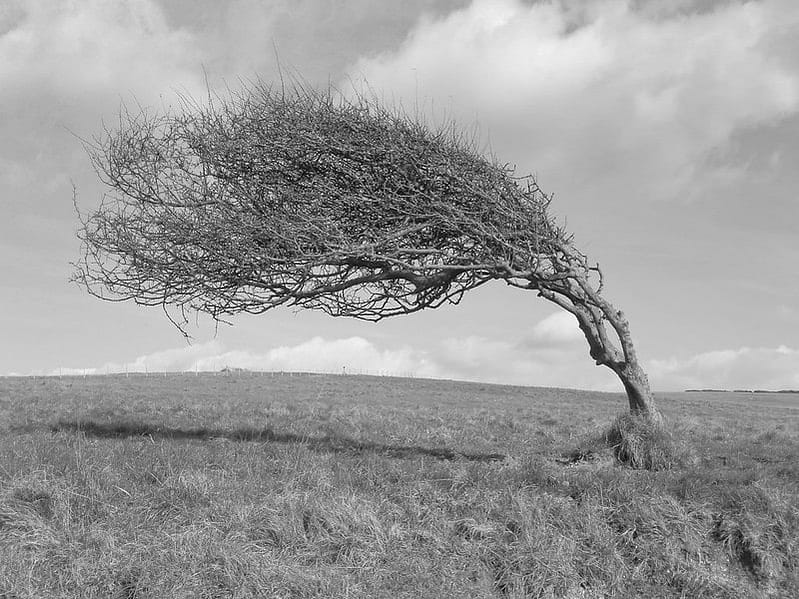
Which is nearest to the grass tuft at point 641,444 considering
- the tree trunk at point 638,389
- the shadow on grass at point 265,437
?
the tree trunk at point 638,389

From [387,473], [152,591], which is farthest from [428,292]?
[152,591]

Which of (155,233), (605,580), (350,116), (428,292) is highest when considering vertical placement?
(350,116)

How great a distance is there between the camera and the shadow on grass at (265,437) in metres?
13.4

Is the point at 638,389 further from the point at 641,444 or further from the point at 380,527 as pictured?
the point at 380,527

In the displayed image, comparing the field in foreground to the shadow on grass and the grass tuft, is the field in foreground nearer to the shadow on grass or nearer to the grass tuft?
the grass tuft

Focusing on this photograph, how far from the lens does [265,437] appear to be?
1520cm

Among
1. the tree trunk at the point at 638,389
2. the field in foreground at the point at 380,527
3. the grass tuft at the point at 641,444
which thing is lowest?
the field in foreground at the point at 380,527

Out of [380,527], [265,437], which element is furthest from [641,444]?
[265,437]

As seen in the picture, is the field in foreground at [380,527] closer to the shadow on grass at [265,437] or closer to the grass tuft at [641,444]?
the grass tuft at [641,444]

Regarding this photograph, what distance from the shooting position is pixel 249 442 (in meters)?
13.5

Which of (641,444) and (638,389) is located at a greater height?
(638,389)

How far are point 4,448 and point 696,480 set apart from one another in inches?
447

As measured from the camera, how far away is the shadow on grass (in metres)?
13.4

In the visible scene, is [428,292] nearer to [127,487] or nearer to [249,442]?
[249,442]
